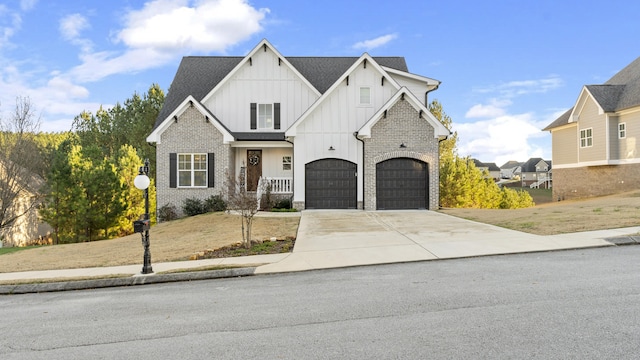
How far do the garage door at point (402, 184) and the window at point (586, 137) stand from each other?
16.2 metres

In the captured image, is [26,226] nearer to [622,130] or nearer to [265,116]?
[265,116]

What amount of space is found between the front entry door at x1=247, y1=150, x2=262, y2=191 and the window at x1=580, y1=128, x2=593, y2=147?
911 inches

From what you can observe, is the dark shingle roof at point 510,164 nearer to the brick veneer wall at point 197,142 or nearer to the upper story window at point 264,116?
the upper story window at point 264,116

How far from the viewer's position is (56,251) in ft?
55.3

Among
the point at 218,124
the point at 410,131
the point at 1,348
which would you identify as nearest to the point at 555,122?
the point at 410,131

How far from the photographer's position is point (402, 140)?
22078 millimetres

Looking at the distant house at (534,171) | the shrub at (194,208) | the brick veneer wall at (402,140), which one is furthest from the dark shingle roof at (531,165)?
the shrub at (194,208)

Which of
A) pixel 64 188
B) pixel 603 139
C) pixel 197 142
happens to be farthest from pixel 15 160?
pixel 603 139

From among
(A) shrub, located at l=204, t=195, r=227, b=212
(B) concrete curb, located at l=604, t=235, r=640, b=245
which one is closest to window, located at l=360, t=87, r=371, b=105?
(A) shrub, located at l=204, t=195, r=227, b=212

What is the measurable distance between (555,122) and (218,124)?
2761 centimetres

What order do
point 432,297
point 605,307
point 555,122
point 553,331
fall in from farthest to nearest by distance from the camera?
point 555,122, point 432,297, point 605,307, point 553,331

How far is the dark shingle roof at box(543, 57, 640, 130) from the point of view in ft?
91.2

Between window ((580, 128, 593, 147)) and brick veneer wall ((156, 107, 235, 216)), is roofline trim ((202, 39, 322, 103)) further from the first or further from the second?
window ((580, 128, 593, 147))

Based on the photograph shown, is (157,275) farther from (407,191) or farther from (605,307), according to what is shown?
(407,191)
